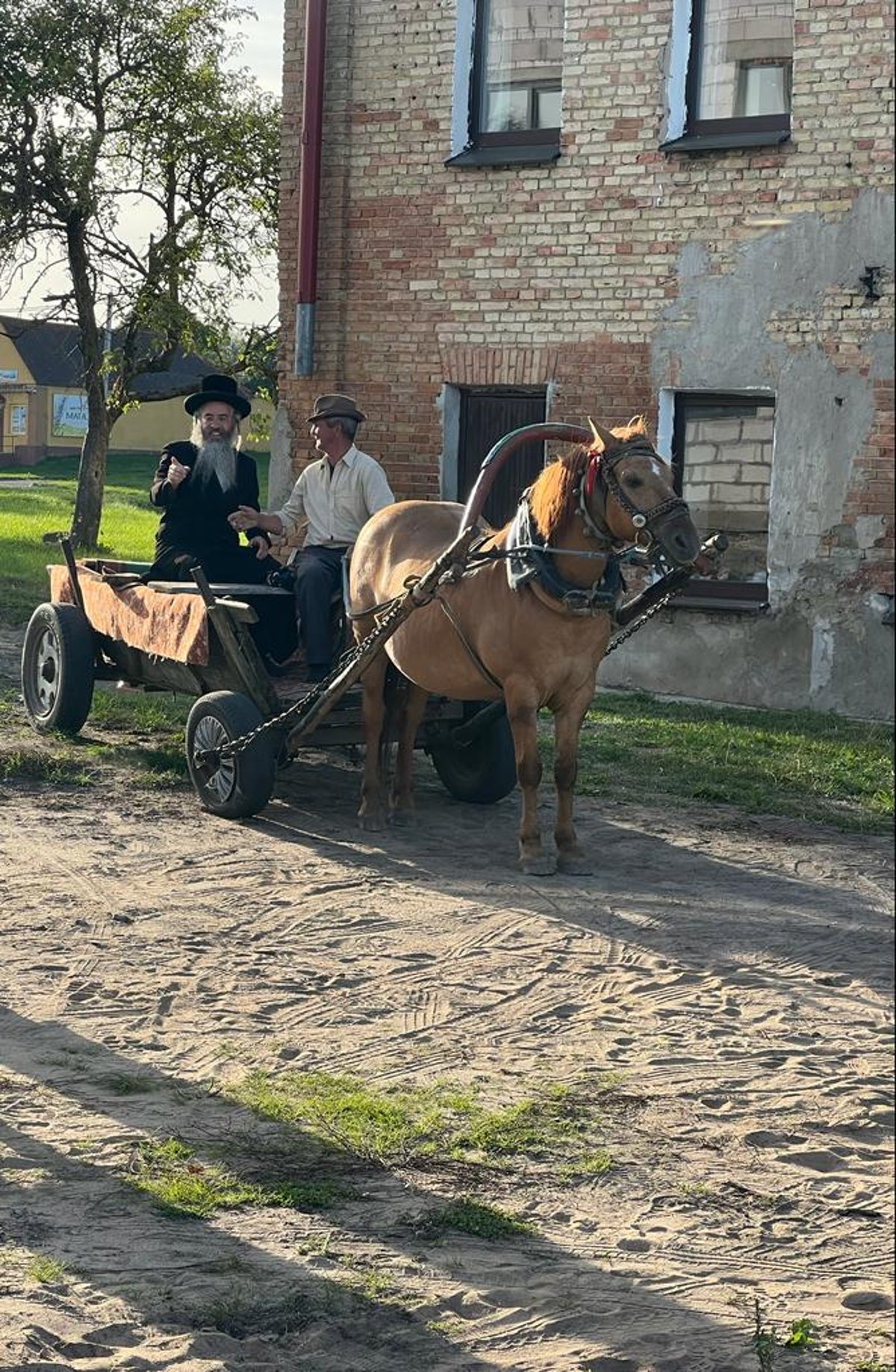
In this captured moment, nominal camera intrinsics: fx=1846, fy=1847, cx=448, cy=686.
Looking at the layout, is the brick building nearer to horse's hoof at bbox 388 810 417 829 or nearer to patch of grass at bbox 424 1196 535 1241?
horse's hoof at bbox 388 810 417 829

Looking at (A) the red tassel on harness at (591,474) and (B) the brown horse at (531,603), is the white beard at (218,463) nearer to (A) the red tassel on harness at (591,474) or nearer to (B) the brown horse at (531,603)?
(B) the brown horse at (531,603)

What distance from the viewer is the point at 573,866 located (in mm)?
7258

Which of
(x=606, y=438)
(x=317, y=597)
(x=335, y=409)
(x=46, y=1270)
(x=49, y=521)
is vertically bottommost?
(x=46, y=1270)

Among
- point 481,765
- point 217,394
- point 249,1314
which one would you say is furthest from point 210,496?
point 249,1314

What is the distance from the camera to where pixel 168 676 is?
8.80 metres

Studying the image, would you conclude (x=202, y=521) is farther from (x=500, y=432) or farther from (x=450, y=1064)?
(x=450, y=1064)

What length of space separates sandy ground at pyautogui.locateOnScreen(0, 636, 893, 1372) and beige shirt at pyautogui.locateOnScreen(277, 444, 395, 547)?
1.30 m

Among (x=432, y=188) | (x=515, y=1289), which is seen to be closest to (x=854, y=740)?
(x=515, y=1289)

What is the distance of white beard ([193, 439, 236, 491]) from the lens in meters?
8.91

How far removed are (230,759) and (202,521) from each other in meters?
1.65

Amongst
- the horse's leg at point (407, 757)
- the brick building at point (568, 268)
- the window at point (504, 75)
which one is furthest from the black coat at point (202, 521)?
the window at point (504, 75)

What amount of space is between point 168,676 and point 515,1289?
5.53m

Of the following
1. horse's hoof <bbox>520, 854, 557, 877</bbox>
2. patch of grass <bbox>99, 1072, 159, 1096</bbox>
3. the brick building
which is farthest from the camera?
the brick building

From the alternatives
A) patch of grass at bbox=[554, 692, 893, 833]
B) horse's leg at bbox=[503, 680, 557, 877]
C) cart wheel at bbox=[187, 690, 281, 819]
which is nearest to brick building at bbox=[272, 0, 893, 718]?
patch of grass at bbox=[554, 692, 893, 833]
